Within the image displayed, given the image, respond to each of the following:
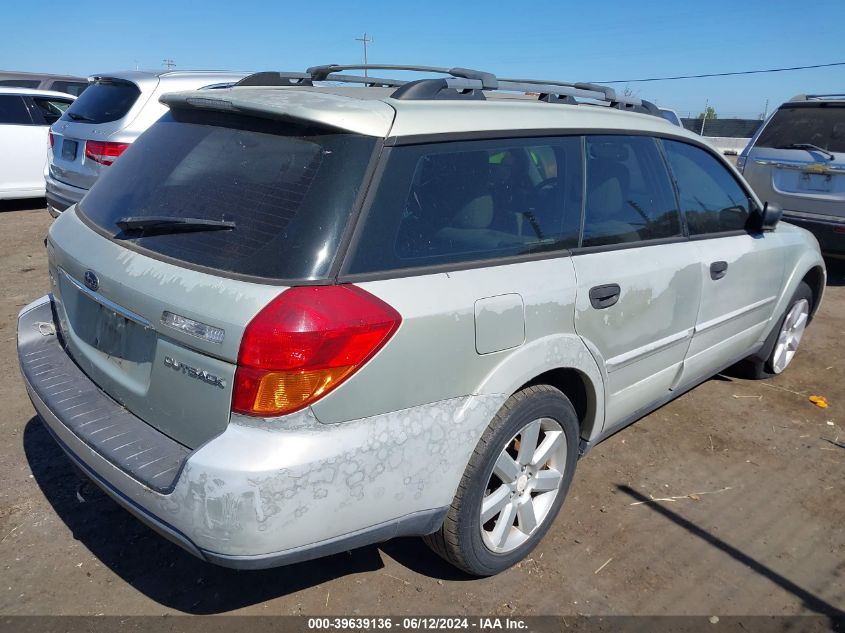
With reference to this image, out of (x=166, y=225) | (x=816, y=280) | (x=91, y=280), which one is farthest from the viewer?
(x=816, y=280)

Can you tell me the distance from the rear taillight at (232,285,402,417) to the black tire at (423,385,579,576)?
2.13 feet

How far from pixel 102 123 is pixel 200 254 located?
5.43m

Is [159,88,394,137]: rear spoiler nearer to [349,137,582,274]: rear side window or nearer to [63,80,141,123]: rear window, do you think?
[349,137,582,274]: rear side window

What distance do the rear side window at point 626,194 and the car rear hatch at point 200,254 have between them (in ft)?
3.86

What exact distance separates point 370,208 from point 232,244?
457mm

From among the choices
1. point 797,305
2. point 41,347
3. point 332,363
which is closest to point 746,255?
point 797,305

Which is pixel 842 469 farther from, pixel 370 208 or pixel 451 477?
pixel 370 208

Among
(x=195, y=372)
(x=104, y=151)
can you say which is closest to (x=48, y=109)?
(x=104, y=151)

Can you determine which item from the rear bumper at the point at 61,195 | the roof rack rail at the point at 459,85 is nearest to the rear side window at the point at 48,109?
the rear bumper at the point at 61,195

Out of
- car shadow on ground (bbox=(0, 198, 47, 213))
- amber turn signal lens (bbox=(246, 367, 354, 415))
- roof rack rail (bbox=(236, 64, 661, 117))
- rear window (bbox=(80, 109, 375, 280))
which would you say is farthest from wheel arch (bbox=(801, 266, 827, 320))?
car shadow on ground (bbox=(0, 198, 47, 213))

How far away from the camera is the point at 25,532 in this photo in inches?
113

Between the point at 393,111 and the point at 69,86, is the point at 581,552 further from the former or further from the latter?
the point at 69,86

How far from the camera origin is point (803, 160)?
7.01 meters

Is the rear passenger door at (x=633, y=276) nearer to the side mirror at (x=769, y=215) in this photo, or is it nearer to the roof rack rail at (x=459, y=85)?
the roof rack rail at (x=459, y=85)
